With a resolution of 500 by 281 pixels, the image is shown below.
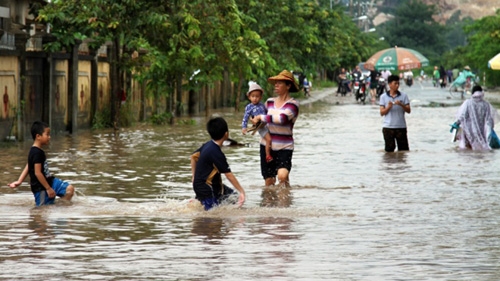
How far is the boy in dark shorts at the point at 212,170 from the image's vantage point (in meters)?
12.9

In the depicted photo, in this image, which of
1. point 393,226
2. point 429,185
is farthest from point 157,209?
point 429,185

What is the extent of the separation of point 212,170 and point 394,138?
34.1ft

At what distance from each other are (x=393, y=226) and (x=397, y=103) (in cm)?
1033

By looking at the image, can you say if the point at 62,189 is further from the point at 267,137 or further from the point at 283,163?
the point at 283,163

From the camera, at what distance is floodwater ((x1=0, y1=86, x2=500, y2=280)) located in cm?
955

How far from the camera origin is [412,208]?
1404cm

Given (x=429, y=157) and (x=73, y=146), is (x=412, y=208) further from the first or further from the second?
(x=73, y=146)

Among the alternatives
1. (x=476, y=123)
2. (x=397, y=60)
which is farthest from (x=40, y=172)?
(x=397, y=60)

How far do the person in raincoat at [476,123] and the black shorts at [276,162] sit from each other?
9167 mm

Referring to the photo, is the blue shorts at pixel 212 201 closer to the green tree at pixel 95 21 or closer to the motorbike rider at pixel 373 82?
the green tree at pixel 95 21

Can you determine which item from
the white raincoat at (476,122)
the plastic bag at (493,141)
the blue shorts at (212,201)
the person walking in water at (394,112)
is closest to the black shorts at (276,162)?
the blue shorts at (212,201)

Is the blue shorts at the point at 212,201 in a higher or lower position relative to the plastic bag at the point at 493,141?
higher

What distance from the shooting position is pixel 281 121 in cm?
1538

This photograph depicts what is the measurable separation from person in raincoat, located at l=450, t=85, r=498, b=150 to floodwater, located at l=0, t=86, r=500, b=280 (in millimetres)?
1424
